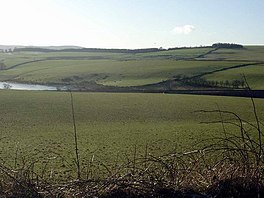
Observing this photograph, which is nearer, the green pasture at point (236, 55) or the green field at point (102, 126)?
the green field at point (102, 126)

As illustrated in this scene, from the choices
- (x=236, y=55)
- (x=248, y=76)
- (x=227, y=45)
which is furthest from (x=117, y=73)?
(x=227, y=45)

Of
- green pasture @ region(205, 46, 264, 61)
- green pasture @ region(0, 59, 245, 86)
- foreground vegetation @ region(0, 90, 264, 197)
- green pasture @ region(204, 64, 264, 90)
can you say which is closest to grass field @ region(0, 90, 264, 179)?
foreground vegetation @ region(0, 90, 264, 197)

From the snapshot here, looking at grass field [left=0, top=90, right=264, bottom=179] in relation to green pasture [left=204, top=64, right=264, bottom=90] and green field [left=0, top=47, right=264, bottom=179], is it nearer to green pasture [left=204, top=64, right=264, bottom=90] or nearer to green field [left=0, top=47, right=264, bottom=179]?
green field [left=0, top=47, right=264, bottom=179]

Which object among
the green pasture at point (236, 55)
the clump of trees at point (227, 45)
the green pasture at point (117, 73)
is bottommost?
the green pasture at point (117, 73)

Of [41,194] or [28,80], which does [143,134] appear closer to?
[41,194]

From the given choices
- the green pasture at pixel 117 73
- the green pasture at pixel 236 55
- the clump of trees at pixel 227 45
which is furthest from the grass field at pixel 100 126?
the clump of trees at pixel 227 45

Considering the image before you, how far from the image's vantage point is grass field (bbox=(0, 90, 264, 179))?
18516 mm

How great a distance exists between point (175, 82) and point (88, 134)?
1925 inches

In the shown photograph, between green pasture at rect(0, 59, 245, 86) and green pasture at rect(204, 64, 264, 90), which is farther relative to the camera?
green pasture at rect(0, 59, 245, 86)

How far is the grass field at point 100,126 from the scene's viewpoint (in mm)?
18516

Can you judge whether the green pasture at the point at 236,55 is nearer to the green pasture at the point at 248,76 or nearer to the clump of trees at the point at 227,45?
the clump of trees at the point at 227,45

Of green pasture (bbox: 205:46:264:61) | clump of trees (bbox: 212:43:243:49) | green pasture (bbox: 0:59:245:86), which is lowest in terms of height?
green pasture (bbox: 0:59:245:86)

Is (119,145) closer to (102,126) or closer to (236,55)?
(102,126)

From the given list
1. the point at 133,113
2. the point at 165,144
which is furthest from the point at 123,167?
the point at 133,113
